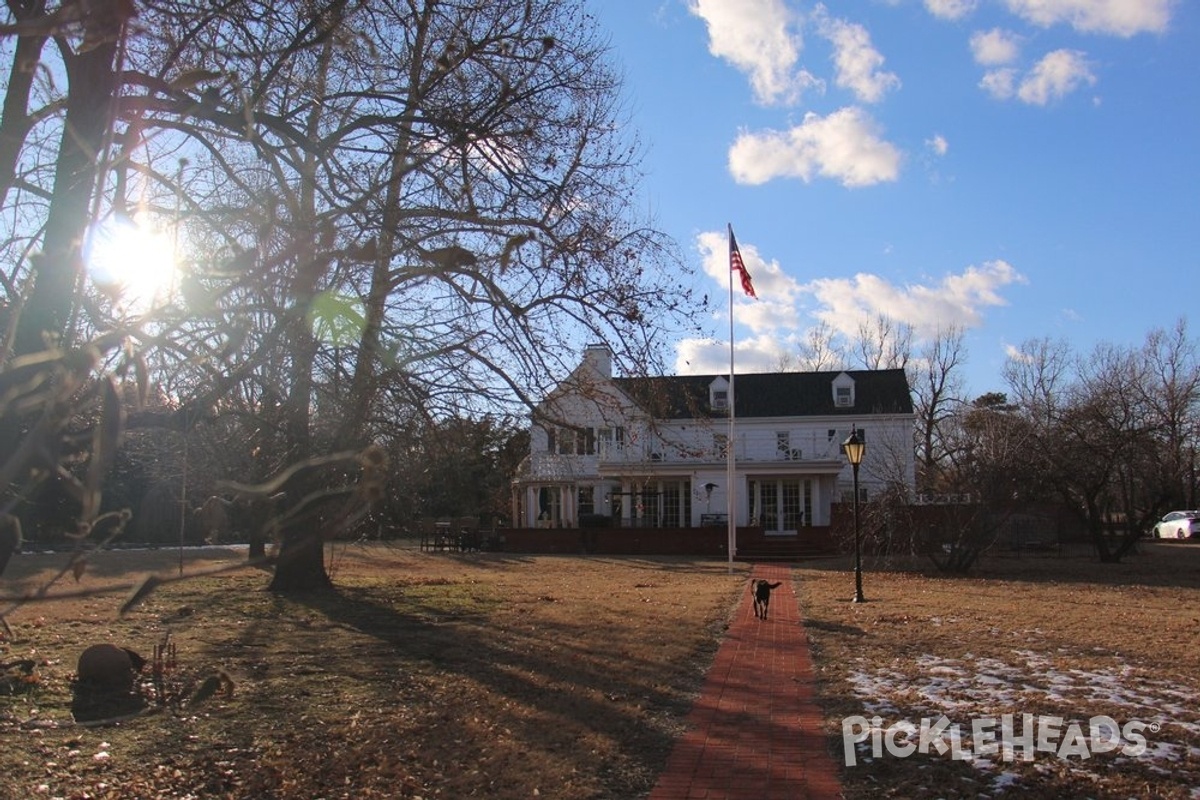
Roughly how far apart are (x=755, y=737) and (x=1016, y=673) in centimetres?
386

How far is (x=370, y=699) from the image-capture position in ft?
28.5

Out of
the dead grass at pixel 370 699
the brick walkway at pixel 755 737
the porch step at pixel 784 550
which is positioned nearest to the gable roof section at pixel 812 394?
the porch step at pixel 784 550

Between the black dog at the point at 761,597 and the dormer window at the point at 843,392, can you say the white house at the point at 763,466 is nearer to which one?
the dormer window at the point at 843,392

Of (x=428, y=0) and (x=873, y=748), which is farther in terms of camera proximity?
(x=428, y=0)

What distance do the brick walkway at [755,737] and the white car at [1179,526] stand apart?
43.5 metres

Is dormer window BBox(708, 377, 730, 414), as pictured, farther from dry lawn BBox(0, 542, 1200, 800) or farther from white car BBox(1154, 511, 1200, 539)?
dry lawn BBox(0, 542, 1200, 800)

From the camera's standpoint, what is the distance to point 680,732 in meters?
7.65

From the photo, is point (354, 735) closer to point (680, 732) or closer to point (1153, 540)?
point (680, 732)

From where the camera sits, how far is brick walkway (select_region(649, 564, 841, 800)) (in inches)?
242

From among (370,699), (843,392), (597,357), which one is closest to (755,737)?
(370,699)

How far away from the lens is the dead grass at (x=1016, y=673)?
6.20 meters

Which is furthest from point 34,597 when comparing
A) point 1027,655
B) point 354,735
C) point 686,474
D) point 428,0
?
point 686,474

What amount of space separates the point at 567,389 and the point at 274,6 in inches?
203

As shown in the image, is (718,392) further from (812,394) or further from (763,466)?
(763,466)
